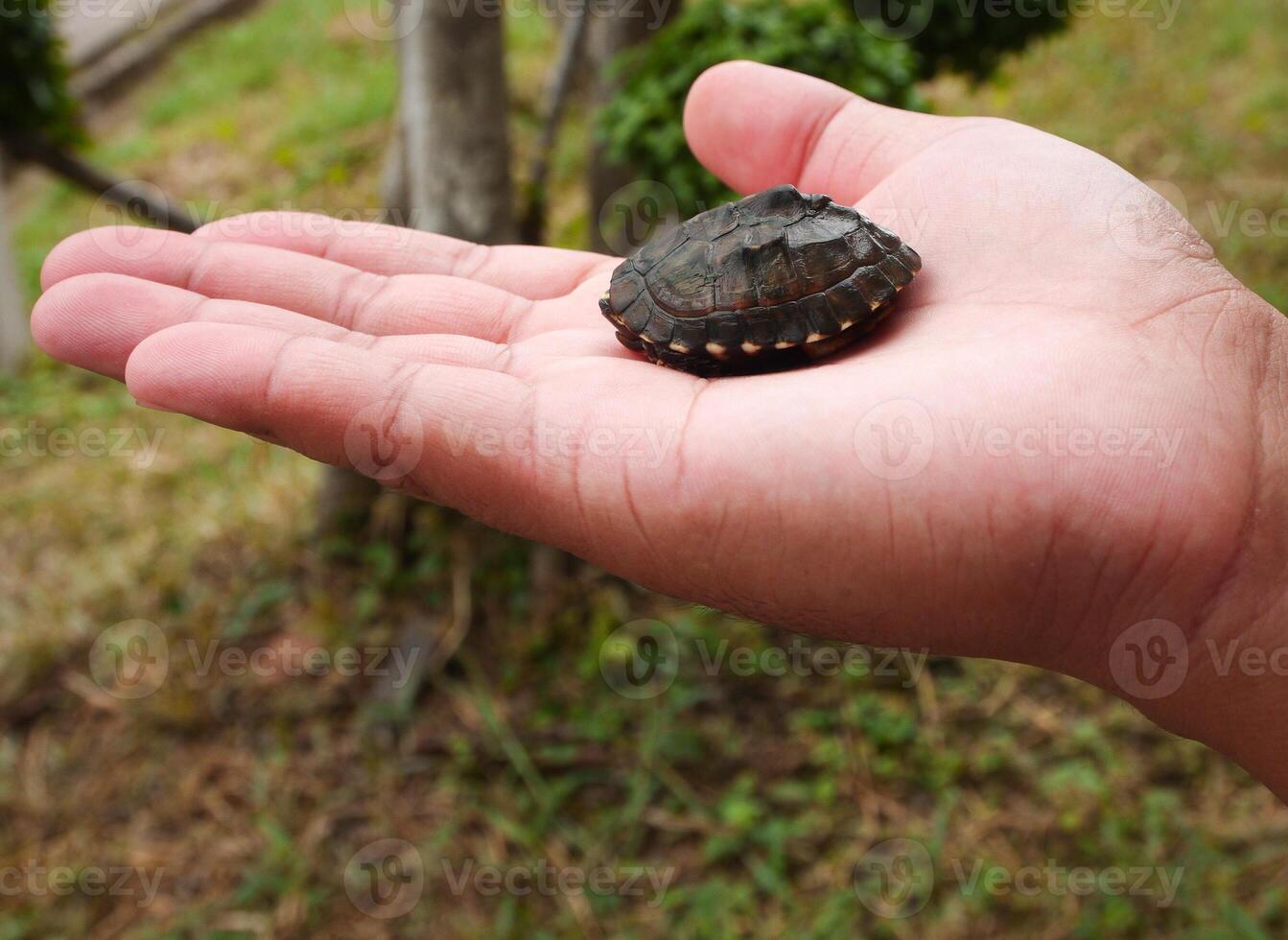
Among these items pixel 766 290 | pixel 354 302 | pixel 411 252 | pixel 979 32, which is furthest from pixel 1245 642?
pixel 979 32

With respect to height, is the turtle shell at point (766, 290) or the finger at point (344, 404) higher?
the turtle shell at point (766, 290)

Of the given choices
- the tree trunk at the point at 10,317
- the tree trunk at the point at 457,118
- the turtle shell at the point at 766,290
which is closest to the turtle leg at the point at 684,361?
the turtle shell at the point at 766,290

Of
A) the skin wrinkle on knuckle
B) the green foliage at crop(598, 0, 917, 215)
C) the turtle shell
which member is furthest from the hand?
the green foliage at crop(598, 0, 917, 215)

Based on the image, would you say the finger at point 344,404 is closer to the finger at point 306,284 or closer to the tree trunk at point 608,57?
the finger at point 306,284

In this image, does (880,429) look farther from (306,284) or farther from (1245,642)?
(306,284)

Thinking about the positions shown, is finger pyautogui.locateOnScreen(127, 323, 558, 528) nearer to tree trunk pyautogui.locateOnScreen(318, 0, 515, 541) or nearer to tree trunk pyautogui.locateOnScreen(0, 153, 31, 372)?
tree trunk pyautogui.locateOnScreen(318, 0, 515, 541)

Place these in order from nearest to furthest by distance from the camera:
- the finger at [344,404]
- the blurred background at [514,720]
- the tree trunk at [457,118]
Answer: the finger at [344,404] → the blurred background at [514,720] → the tree trunk at [457,118]
